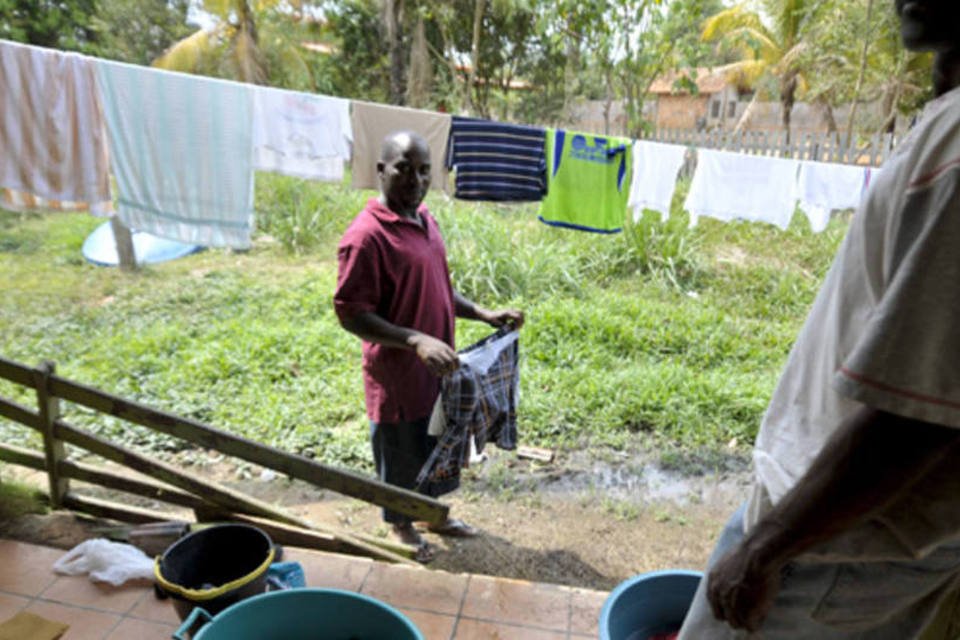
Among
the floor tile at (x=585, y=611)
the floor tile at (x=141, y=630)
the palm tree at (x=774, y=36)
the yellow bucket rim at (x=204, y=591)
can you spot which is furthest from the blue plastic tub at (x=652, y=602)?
the palm tree at (x=774, y=36)

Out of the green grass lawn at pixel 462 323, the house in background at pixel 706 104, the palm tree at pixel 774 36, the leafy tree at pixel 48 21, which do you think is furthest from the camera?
the house in background at pixel 706 104

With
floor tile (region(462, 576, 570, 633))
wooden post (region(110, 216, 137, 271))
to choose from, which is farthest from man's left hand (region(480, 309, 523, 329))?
wooden post (region(110, 216, 137, 271))

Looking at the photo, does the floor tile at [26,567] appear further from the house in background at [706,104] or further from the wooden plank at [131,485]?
the house in background at [706,104]

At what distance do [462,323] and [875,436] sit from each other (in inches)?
193

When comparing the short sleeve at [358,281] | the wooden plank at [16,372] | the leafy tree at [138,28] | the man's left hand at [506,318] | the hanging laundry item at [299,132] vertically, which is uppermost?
the leafy tree at [138,28]

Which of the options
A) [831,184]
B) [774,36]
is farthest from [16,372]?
[774,36]

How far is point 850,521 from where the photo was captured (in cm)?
82

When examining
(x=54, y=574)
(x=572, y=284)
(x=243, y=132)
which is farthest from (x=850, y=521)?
(x=572, y=284)

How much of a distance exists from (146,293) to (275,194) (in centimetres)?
275

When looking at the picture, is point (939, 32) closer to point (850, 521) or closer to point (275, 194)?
point (850, 521)

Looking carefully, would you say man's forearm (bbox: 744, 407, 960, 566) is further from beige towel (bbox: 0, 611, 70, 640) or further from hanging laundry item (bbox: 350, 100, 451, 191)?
hanging laundry item (bbox: 350, 100, 451, 191)

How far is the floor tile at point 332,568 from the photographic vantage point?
7.71 feet

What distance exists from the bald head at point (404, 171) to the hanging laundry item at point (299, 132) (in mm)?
1459

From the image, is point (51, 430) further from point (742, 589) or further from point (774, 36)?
point (774, 36)
